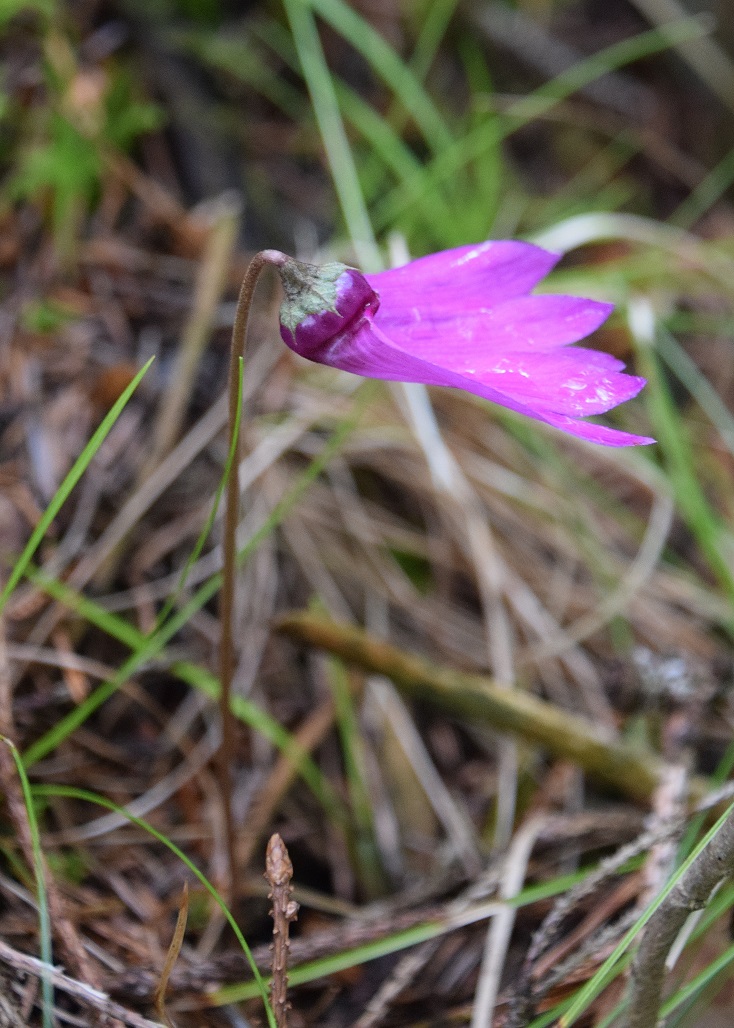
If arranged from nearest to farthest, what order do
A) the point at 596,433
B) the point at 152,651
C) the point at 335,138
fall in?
the point at 596,433
the point at 152,651
the point at 335,138

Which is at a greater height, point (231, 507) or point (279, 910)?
point (231, 507)

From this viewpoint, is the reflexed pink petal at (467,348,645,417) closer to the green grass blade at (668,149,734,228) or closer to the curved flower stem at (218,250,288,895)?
the curved flower stem at (218,250,288,895)

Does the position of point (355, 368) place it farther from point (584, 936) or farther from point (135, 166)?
point (135, 166)

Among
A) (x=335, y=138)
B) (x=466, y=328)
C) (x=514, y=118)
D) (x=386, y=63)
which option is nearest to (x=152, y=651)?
(x=466, y=328)

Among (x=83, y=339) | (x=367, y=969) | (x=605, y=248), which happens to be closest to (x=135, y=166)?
(x=83, y=339)

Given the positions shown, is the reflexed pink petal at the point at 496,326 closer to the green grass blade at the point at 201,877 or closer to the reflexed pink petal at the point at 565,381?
the reflexed pink petal at the point at 565,381

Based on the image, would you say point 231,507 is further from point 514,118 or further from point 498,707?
point 514,118
